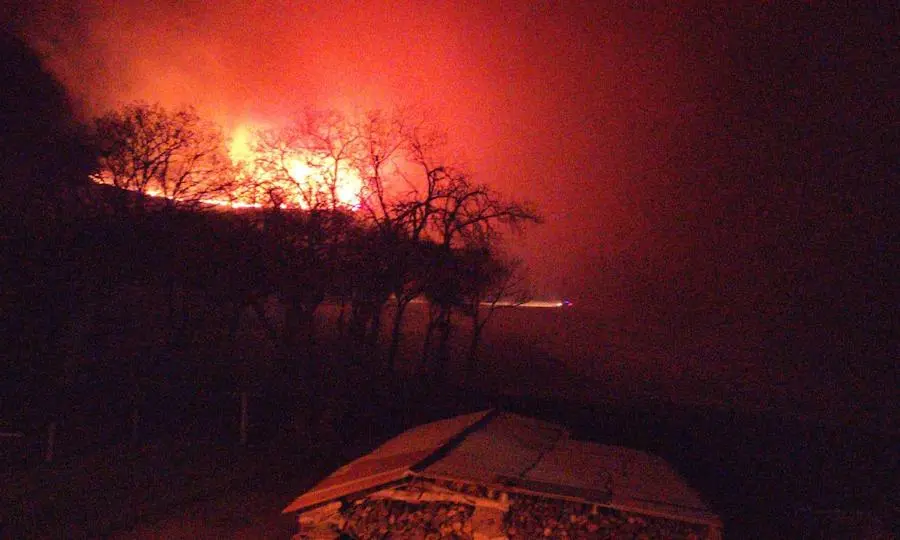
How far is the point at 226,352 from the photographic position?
22578mm

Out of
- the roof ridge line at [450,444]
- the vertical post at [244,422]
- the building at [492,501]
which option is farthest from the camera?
the vertical post at [244,422]

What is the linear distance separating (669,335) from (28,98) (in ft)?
A: 161

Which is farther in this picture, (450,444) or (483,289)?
(483,289)

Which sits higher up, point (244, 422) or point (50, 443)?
point (244, 422)

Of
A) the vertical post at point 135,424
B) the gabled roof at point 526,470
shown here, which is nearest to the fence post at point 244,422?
the vertical post at point 135,424

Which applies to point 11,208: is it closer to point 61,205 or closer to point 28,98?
point 61,205

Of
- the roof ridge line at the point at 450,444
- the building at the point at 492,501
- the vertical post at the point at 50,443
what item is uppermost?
the roof ridge line at the point at 450,444

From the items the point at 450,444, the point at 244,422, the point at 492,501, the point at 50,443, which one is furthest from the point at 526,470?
the point at 50,443

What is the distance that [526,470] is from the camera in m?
8.01

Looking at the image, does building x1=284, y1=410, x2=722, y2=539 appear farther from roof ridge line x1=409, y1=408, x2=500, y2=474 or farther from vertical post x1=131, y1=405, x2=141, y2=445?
vertical post x1=131, y1=405, x2=141, y2=445

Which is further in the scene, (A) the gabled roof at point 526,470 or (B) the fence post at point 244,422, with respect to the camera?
(B) the fence post at point 244,422

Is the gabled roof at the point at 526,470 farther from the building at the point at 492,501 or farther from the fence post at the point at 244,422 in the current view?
the fence post at the point at 244,422

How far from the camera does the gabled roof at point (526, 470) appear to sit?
24.1 ft

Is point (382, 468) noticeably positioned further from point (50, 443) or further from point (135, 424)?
point (135, 424)
